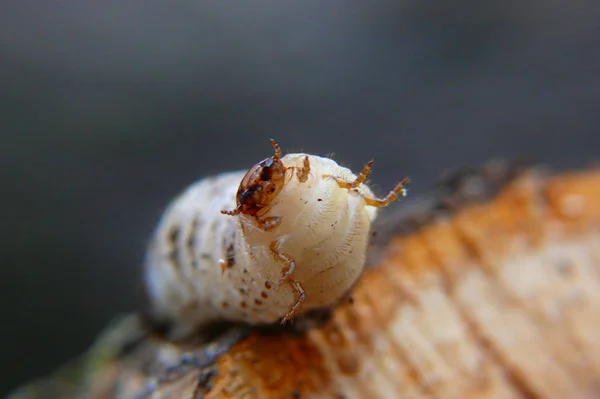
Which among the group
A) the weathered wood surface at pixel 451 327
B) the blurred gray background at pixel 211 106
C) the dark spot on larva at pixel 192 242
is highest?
the blurred gray background at pixel 211 106

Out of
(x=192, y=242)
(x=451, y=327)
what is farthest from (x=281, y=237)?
(x=451, y=327)

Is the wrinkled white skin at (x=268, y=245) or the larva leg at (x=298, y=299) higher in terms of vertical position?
the wrinkled white skin at (x=268, y=245)

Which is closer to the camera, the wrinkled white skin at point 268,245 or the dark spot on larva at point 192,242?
the wrinkled white skin at point 268,245

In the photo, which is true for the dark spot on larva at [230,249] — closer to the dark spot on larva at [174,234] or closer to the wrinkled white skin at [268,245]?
the wrinkled white skin at [268,245]

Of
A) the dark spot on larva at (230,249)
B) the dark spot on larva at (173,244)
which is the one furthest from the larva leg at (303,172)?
the dark spot on larva at (173,244)

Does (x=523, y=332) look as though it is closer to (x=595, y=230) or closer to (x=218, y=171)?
(x=595, y=230)

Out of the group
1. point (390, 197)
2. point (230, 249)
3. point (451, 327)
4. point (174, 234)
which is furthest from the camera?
point (174, 234)

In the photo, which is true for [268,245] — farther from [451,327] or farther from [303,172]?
[451,327]
